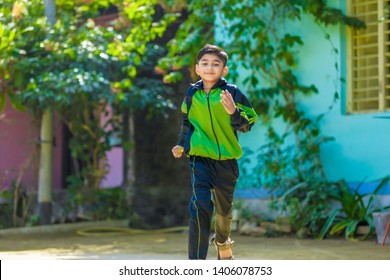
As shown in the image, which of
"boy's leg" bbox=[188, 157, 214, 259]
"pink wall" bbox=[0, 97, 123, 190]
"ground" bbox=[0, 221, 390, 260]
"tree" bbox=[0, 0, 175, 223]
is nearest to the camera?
"boy's leg" bbox=[188, 157, 214, 259]

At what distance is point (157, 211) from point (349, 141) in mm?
3765

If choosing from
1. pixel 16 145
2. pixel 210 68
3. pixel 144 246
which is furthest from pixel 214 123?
pixel 16 145

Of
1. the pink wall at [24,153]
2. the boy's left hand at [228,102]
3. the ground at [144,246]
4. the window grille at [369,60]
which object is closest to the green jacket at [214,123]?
the boy's left hand at [228,102]

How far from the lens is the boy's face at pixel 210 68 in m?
5.58

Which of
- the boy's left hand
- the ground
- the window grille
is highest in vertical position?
the window grille

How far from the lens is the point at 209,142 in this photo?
5582mm

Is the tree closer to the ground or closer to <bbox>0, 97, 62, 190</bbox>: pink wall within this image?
<bbox>0, 97, 62, 190</bbox>: pink wall

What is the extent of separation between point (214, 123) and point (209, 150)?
0.61 feet

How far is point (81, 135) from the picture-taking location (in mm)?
11836

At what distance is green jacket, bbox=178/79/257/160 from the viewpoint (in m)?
5.55

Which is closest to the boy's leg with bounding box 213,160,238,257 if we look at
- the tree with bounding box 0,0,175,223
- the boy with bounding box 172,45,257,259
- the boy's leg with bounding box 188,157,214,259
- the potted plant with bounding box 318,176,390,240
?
the boy with bounding box 172,45,257,259

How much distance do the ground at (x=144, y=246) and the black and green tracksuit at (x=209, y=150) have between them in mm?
1386

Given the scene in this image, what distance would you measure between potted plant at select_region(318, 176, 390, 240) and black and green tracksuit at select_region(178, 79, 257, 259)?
10.7 feet
